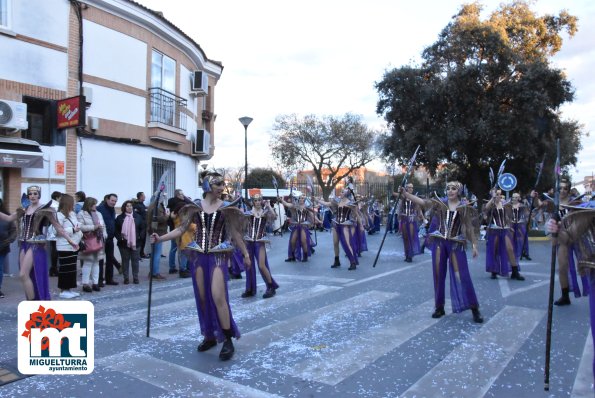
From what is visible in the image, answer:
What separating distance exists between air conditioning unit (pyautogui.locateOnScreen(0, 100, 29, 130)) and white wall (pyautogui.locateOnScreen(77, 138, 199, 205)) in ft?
6.49

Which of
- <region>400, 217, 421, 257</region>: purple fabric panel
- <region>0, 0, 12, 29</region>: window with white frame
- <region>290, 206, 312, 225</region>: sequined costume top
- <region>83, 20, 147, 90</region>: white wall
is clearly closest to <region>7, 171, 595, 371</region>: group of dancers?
<region>400, 217, 421, 257</region>: purple fabric panel

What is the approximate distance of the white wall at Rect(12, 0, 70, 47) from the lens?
11.7 metres

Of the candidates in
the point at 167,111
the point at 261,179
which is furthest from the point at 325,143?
the point at 167,111

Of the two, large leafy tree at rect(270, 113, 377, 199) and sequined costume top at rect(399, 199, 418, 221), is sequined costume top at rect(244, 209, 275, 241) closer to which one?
sequined costume top at rect(399, 199, 418, 221)

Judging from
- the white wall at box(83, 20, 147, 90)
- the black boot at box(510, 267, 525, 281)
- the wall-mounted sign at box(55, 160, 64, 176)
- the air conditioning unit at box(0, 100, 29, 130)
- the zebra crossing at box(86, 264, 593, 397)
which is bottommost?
the zebra crossing at box(86, 264, 593, 397)

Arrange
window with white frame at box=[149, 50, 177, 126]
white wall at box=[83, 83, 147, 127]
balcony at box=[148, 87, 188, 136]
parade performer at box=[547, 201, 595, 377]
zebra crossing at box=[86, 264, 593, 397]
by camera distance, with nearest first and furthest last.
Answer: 1. parade performer at box=[547, 201, 595, 377]
2. zebra crossing at box=[86, 264, 593, 397]
3. white wall at box=[83, 83, 147, 127]
4. balcony at box=[148, 87, 188, 136]
5. window with white frame at box=[149, 50, 177, 126]

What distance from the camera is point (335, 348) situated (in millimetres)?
5367

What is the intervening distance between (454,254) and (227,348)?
3.38 meters

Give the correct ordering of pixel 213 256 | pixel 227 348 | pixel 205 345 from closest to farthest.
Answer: pixel 227 348
pixel 213 256
pixel 205 345

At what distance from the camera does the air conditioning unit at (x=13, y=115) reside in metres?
11.1

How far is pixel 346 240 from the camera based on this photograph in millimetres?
11758

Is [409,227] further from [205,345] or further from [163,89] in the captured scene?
[163,89]

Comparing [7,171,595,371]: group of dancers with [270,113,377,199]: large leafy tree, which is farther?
[270,113,377,199]: large leafy tree

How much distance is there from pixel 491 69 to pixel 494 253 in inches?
558
